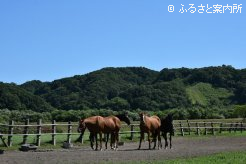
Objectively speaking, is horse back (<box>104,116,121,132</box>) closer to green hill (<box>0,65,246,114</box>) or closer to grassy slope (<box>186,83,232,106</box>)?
green hill (<box>0,65,246,114</box>)

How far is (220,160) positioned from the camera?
16172 millimetres

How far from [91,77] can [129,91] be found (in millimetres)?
33559

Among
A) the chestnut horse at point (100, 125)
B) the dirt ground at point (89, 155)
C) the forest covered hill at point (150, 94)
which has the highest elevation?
the forest covered hill at point (150, 94)

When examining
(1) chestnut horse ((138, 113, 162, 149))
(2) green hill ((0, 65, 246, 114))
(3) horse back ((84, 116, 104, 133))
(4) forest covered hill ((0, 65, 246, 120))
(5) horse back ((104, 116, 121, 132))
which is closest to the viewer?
(3) horse back ((84, 116, 104, 133))

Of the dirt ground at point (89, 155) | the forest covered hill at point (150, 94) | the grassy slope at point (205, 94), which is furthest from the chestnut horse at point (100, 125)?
the grassy slope at point (205, 94)

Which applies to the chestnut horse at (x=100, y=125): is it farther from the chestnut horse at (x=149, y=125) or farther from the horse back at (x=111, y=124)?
the chestnut horse at (x=149, y=125)

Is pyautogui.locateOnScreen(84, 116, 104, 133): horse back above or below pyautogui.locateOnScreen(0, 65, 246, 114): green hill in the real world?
below

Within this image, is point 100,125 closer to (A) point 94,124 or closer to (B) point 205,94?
(A) point 94,124

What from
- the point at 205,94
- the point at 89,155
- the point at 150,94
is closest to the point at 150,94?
the point at 150,94

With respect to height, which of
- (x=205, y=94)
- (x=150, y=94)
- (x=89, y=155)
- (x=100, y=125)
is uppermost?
(x=205, y=94)

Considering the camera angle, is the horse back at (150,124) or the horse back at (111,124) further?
the horse back at (150,124)

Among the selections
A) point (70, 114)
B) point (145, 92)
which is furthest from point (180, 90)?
point (70, 114)

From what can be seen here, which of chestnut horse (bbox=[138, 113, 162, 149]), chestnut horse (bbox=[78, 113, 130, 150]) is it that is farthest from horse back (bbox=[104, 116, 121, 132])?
chestnut horse (bbox=[138, 113, 162, 149])

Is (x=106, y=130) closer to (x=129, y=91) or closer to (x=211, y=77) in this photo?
(x=129, y=91)
